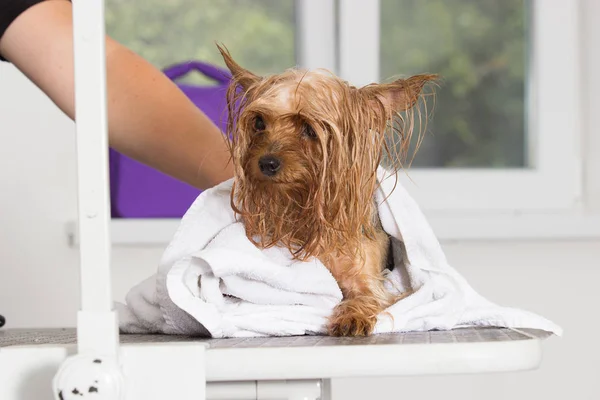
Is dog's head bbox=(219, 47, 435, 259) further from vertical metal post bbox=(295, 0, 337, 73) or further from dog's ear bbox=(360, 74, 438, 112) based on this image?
vertical metal post bbox=(295, 0, 337, 73)

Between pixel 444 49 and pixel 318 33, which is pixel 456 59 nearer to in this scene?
pixel 444 49

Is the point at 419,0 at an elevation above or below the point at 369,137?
above

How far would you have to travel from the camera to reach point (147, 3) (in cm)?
194

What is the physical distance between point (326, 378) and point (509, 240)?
123cm

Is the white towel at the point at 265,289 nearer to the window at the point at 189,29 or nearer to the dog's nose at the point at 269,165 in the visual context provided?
the dog's nose at the point at 269,165

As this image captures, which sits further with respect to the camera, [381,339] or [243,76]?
[243,76]

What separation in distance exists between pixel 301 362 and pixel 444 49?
1422 mm

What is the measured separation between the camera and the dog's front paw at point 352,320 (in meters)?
0.77

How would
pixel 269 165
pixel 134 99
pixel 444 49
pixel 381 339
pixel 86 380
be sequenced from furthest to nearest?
1. pixel 444 49
2. pixel 134 99
3. pixel 269 165
4. pixel 381 339
5. pixel 86 380

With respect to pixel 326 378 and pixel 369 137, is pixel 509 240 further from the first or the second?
pixel 326 378

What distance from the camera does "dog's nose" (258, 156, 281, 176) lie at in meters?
0.85

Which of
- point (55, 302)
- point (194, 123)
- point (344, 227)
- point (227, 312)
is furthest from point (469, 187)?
point (227, 312)

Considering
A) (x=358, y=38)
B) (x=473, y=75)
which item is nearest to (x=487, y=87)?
(x=473, y=75)

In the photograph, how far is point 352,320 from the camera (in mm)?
776
